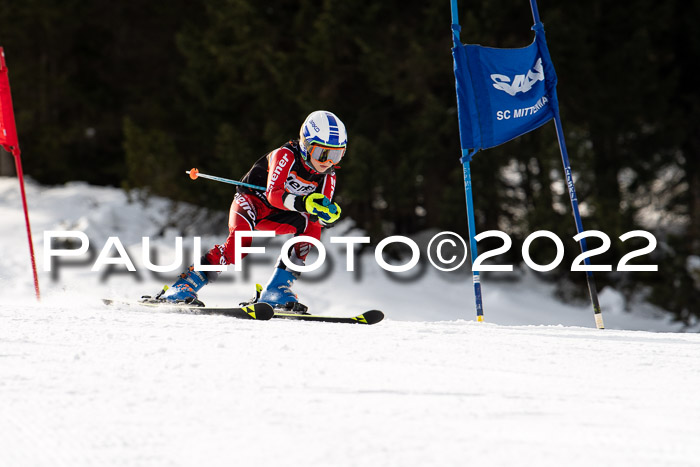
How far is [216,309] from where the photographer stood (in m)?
5.62

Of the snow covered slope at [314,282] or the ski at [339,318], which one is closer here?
the ski at [339,318]

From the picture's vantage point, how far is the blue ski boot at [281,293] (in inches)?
222

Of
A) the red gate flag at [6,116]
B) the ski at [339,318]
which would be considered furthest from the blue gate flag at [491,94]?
the red gate flag at [6,116]

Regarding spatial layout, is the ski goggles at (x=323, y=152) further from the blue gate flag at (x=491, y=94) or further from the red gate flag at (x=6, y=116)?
the red gate flag at (x=6, y=116)

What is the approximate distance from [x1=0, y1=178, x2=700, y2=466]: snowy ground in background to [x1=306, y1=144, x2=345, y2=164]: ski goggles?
1.19 metres

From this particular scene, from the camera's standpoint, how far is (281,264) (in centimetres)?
567

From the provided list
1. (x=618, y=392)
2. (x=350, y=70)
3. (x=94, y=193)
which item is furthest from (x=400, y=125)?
(x=618, y=392)

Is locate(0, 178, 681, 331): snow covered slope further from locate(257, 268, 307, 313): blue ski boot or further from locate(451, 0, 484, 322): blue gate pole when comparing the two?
locate(451, 0, 484, 322): blue gate pole

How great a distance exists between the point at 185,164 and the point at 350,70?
336 cm

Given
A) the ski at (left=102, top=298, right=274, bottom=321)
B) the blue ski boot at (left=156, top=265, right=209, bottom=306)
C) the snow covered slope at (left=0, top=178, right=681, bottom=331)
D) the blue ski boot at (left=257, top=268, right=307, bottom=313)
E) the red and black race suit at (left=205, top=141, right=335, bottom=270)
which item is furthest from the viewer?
the snow covered slope at (left=0, top=178, right=681, bottom=331)

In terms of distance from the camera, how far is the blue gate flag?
19.6 feet

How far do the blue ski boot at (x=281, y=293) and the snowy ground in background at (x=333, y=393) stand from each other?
0.58 m

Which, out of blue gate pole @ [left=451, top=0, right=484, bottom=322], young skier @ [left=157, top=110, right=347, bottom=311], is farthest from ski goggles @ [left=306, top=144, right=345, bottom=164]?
blue gate pole @ [left=451, top=0, right=484, bottom=322]

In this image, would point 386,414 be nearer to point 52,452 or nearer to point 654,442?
point 654,442
